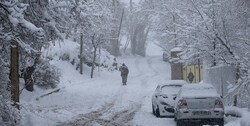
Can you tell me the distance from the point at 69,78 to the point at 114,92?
29.9ft

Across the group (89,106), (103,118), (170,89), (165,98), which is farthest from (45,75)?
(165,98)

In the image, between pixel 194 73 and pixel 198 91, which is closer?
pixel 198 91

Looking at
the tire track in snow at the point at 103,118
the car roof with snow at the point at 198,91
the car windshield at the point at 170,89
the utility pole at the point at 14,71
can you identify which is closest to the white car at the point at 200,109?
the car roof with snow at the point at 198,91

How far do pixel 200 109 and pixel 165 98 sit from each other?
3592 millimetres

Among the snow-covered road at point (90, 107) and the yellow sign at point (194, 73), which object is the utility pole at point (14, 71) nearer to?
the snow-covered road at point (90, 107)

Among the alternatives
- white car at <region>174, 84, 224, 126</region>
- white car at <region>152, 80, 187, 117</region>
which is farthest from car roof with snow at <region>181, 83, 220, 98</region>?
white car at <region>152, 80, 187, 117</region>

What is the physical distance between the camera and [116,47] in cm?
7006

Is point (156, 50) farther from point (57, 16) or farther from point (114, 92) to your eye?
point (57, 16)

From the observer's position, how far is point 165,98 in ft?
62.7

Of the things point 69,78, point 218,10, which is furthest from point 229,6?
point 69,78

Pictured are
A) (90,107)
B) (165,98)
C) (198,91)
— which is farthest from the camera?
(90,107)

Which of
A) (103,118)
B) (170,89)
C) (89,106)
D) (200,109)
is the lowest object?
(89,106)

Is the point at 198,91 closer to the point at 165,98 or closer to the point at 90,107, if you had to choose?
the point at 165,98

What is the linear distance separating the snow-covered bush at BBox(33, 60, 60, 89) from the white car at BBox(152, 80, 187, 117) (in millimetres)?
8882
